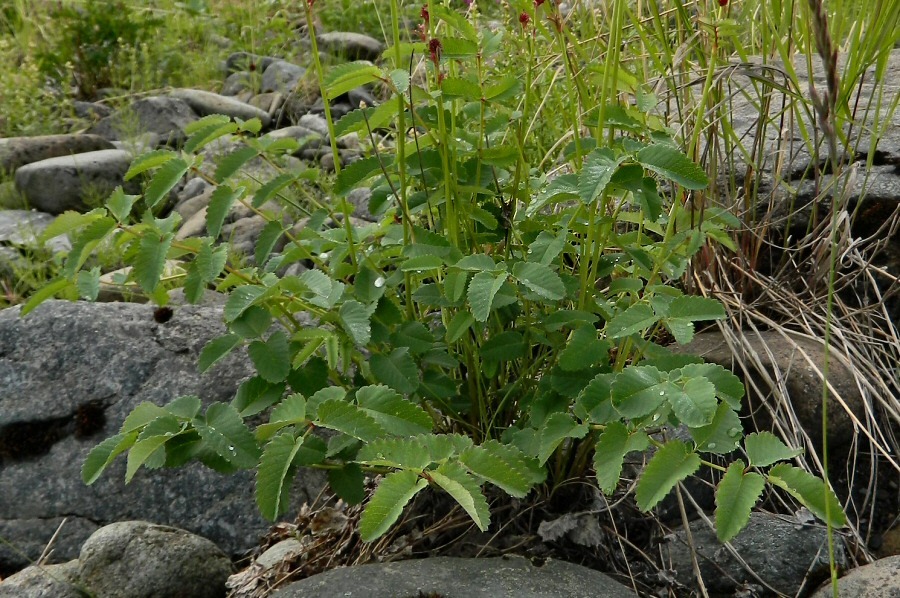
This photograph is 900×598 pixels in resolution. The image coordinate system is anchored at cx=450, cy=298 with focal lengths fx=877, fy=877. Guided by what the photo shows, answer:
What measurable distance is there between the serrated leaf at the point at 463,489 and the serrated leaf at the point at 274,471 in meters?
0.22

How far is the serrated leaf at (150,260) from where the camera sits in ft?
4.67

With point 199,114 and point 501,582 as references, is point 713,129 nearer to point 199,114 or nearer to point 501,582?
point 501,582

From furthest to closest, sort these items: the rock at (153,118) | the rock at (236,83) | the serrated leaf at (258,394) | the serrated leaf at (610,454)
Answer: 1. the rock at (236,83)
2. the rock at (153,118)
3. the serrated leaf at (258,394)
4. the serrated leaf at (610,454)

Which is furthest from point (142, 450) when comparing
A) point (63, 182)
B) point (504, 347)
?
point (63, 182)

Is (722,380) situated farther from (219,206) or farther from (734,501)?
(219,206)

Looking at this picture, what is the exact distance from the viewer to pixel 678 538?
165 cm

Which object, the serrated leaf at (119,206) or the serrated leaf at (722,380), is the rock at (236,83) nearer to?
the serrated leaf at (119,206)

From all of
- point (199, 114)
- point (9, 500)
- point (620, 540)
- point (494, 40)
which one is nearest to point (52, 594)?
point (9, 500)

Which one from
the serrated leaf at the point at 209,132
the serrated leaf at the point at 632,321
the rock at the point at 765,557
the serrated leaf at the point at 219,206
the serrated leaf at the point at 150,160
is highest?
the serrated leaf at the point at 209,132

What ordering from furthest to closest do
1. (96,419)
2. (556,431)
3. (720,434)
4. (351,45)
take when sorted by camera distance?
(351,45) < (96,419) < (556,431) < (720,434)

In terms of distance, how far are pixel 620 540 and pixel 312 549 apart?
58 cm

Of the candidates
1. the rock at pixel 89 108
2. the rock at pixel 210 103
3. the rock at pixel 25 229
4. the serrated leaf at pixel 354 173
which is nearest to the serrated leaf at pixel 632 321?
the serrated leaf at pixel 354 173

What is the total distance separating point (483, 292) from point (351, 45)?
15.0 feet

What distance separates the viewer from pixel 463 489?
3.63ft
